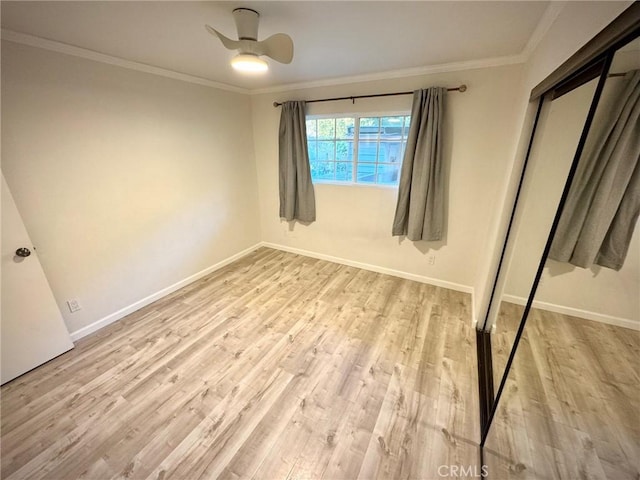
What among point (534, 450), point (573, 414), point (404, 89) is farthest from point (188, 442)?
point (404, 89)

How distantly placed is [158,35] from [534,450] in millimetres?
3138

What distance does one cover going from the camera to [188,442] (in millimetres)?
1402

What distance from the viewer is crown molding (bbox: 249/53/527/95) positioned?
209 cm

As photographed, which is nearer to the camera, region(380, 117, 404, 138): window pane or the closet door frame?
the closet door frame

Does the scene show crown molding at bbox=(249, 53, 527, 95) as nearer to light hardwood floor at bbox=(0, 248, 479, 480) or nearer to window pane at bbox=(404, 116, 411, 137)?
window pane at bbox=(404, 116, 411, 137)

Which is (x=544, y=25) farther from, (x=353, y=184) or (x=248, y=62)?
(x=353, y=184)

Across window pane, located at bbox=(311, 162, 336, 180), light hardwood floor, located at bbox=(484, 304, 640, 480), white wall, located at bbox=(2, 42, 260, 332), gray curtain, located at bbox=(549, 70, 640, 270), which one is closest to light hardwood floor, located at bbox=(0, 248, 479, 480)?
light hardwood floor, located at bbox=(484, 304, 640, 480)

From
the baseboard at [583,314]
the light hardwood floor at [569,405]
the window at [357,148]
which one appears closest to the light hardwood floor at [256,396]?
the light hardwood floor at [569,405]

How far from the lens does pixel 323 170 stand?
3.32m

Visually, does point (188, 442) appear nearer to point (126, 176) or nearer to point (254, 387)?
point (254, 387)

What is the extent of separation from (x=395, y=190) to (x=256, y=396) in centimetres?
237

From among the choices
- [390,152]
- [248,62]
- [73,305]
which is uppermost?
[248,62]

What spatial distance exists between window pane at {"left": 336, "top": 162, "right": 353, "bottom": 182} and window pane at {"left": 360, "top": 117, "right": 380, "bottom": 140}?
35 cm

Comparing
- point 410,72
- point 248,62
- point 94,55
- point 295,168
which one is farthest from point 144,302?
point 410,72
